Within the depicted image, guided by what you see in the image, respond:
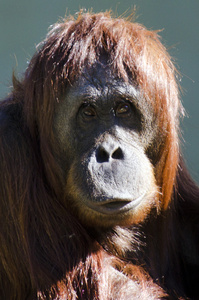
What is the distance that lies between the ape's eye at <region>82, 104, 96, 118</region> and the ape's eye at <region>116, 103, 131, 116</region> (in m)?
0.10

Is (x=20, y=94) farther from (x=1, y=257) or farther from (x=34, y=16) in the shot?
(x=34, y=16)

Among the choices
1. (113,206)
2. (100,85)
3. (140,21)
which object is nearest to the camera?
(113,206)

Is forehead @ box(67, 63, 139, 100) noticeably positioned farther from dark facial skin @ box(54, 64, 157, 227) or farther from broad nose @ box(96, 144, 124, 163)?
broad nose @ box(96, 144, 124, 163)

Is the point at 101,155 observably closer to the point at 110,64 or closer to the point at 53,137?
the point at 53,137

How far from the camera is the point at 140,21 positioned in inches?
163

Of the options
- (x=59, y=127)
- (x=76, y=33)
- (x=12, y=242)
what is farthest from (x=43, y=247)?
(x=76, y=33)

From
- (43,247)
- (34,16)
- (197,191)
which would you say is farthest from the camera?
(34,16)

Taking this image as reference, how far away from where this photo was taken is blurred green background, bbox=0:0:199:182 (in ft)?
13.4

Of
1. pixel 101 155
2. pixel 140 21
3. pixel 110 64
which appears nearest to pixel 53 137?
pixel 101 155

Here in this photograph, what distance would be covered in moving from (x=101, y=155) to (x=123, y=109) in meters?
0.28

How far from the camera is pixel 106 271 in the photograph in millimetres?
2135

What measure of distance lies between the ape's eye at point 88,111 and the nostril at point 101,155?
21cm

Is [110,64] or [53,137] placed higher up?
[110,64]

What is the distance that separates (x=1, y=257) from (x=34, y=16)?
2.50 m
